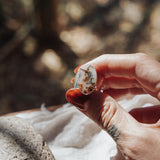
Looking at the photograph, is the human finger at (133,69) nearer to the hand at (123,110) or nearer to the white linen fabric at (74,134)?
the hand at (123,110)

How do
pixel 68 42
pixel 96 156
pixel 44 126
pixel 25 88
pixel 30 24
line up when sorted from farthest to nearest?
pixel 30 24 < pixel 68 42 < pixel 25 88 < pixel 44 126 < pixel 96 156

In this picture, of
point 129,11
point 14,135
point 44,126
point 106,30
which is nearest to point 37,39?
point 106,30

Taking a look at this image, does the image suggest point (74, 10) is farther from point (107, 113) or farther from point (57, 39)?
point (107, 113)

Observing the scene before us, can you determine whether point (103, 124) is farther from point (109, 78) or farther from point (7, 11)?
point (7, 11)

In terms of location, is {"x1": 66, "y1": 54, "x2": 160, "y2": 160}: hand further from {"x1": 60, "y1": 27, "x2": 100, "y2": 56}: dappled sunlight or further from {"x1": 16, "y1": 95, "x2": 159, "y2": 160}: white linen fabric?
{"x1": 60, "y1": 27, "x2": 100, "y2": 56}: dappled sunlight

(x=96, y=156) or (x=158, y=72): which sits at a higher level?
(x=158, y=72)

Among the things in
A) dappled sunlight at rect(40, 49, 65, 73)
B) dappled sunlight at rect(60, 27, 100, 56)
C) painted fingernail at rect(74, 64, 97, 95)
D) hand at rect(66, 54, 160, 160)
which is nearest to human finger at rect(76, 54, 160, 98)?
hand at rect(66, 54, 160, 160)

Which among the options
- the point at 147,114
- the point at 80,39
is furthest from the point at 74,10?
the point at 147,114
